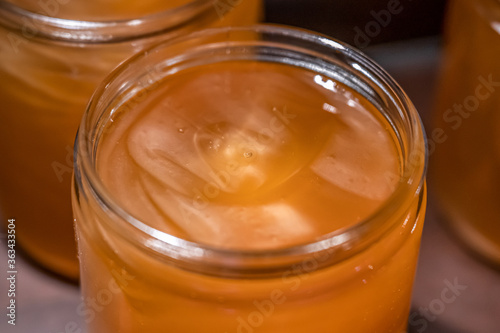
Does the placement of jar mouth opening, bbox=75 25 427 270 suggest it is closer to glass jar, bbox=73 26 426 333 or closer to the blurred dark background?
glass jar, bbox=73 26 426 333

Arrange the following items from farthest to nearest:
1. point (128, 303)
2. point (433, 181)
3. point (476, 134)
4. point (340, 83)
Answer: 1. point (433, 181)
2. point (476, 134)
3. point (340, 83)
4. point (128, 303)

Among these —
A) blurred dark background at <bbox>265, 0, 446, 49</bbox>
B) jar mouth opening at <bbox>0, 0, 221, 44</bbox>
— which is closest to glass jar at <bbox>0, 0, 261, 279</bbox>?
jar mouth opening at <bbox>0, 0, 221, 44</bbox>

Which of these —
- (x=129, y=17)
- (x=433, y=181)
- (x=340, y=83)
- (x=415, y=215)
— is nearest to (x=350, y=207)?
(x=415, y=215)

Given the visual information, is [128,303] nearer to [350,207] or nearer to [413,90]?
[350,207]

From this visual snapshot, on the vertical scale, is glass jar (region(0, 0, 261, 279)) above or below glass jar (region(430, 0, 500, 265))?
above

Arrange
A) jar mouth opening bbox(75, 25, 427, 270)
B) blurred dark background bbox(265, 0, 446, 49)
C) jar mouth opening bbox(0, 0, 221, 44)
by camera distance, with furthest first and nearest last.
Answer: blurred dark background bbox(265, 0, 446, 49) → jar mouth opening bbox(0, 0, 221, 44) → jar mouth opening bbox(75, 25, 427, 270)

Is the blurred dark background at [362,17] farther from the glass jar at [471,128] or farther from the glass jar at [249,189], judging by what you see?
the glass jar at [249,189]
